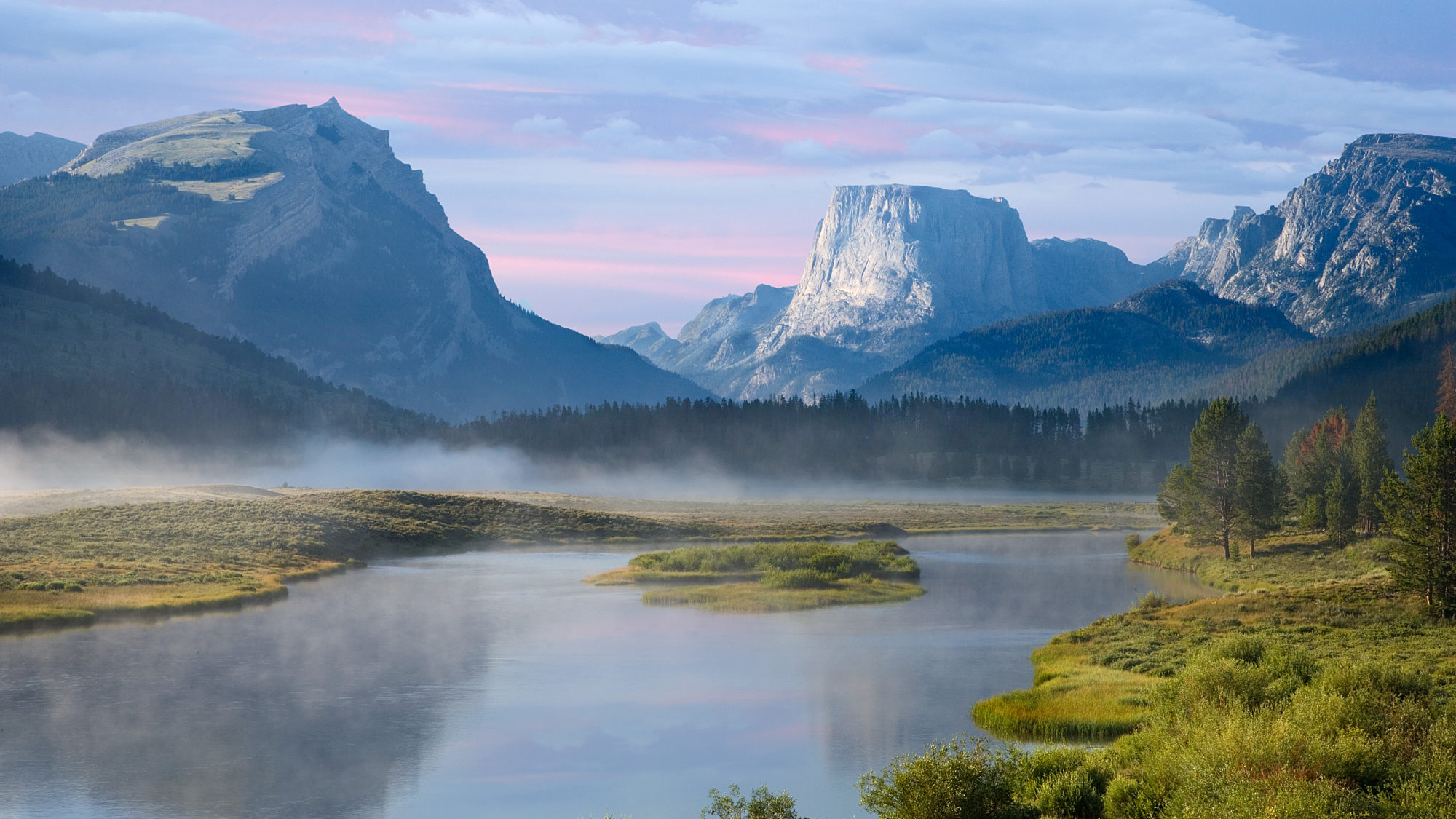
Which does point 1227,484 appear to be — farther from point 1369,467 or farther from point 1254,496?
point 1369,467

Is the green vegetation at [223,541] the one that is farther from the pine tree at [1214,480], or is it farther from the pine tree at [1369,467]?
the pine tree at [1369,467]

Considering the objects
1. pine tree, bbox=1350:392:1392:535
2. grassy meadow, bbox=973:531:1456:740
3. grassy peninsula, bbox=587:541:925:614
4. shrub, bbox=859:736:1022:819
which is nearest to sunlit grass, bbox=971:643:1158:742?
grassy meadow, bbox=973:531:1456:740

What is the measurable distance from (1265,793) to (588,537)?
357ft

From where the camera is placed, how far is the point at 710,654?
5547 centimetres

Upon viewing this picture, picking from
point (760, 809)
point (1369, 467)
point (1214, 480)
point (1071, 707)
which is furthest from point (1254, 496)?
point (760, 809)

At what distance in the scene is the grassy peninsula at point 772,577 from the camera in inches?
2985

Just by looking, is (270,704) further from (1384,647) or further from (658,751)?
(1384,647)

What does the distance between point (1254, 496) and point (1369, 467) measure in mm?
11780

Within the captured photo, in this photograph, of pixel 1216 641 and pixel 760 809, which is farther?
pixel 1216 641

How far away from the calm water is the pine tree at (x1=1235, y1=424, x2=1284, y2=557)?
22.3 meters

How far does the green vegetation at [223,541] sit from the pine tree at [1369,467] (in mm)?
69468

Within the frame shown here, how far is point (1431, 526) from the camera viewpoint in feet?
189

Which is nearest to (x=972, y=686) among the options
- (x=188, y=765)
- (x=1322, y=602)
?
(x=1322, y=602)

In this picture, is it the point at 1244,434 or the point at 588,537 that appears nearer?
the point at 1244,434
